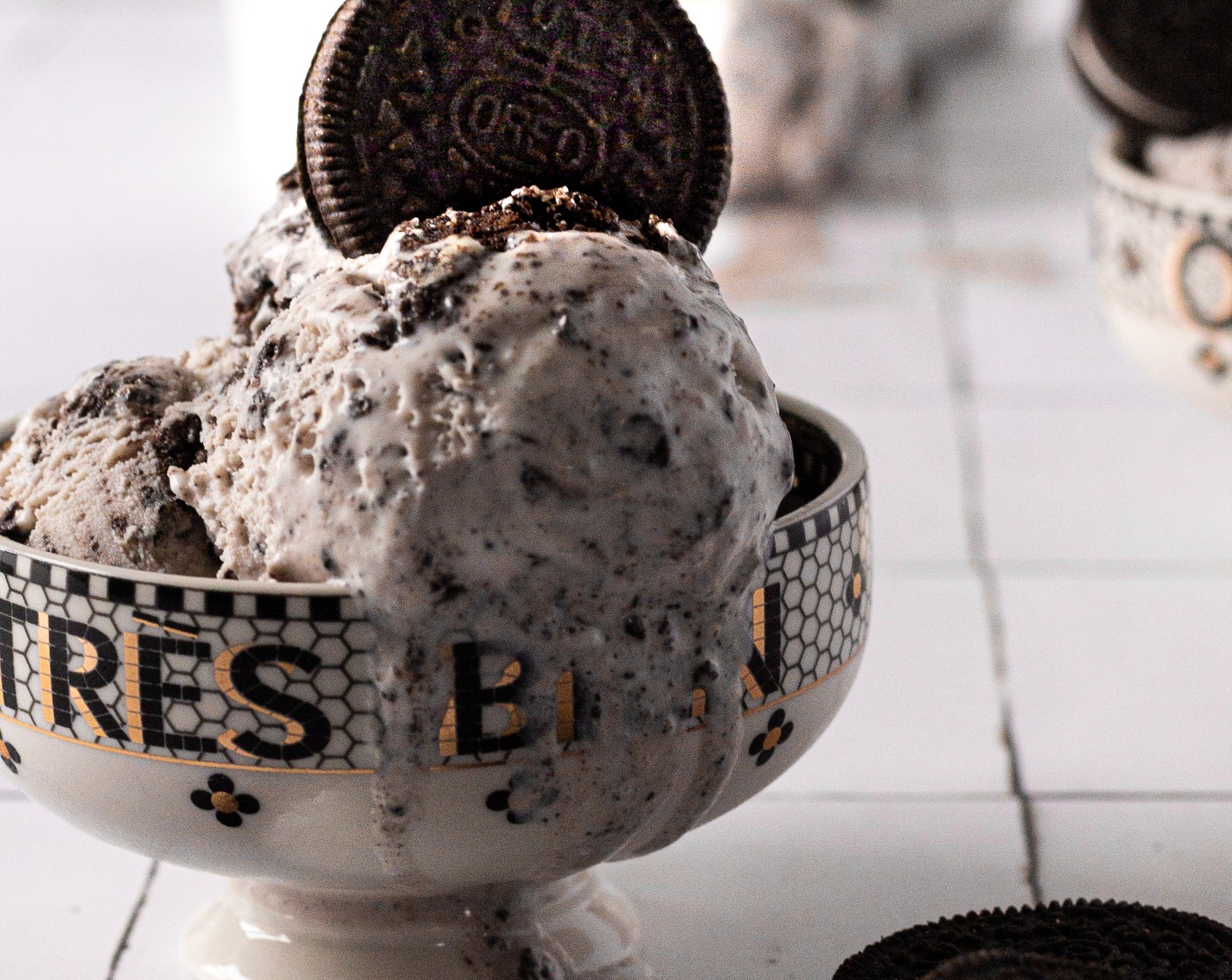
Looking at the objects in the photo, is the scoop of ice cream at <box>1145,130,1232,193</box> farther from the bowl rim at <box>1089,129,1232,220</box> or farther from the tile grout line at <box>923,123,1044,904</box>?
the tile grout line at <box>923,123,1044,904</box>

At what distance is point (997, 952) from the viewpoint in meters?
0.56

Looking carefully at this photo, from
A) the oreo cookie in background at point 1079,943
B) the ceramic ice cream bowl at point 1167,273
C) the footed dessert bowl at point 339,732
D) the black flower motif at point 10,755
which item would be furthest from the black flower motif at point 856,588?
the ceramic ice cream bowl at point 1167,273

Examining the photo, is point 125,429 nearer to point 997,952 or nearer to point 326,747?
point 326,747

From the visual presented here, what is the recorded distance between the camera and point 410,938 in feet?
2.05

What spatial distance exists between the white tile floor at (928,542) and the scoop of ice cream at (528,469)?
0.68 ft

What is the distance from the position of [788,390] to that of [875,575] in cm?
36

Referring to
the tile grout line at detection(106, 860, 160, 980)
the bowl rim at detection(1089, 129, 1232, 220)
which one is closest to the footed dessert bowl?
the tile grout line at detection(106, 860, 160, 980)

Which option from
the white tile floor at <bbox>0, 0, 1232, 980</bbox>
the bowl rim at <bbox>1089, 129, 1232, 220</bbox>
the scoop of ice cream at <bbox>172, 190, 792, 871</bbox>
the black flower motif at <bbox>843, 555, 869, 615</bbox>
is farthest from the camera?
the bowl rim at <bbox>1089, 129, 1232, 220</bbox>

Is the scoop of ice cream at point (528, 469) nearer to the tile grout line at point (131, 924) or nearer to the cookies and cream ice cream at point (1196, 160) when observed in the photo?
the tile grout line at point (131, 924)

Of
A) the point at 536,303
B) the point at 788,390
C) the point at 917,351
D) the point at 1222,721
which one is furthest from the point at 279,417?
the point at 917,351

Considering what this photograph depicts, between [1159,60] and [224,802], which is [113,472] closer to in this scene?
[224,802]

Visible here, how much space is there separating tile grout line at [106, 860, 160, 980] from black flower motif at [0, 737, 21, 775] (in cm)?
13

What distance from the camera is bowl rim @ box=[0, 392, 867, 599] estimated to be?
1.68 feet

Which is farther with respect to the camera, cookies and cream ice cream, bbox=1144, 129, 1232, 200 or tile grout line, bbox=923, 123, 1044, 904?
cookies and cream ice cream, bbox=1144, 129, 1232, 200
